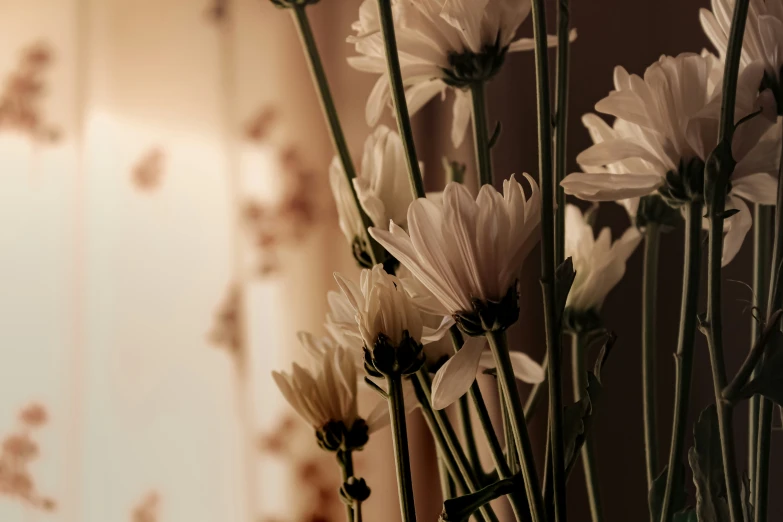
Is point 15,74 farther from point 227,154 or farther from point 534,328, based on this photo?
point 534,328

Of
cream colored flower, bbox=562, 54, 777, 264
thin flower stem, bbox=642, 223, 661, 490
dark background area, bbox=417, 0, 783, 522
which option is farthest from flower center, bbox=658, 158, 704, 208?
dark background area, bbox=417, 0, 783, 522

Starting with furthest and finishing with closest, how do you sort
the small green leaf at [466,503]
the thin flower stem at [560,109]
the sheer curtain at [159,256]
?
the sheer curtain at [159,256] → the thin flower stem at [560,109] → the small green leaf at [466,503]

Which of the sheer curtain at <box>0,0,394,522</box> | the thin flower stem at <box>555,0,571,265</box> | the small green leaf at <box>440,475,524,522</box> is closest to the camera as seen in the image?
the small green leaf at <box>440,475,524,522</box>

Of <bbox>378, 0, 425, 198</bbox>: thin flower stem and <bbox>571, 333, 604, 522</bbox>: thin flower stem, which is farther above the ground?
<bbox>378, 0, 425, 198</bbox>: thin flower stem

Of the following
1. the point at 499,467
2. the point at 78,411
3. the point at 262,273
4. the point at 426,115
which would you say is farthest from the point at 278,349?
the point at 499,467

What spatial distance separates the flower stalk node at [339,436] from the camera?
0.46 m

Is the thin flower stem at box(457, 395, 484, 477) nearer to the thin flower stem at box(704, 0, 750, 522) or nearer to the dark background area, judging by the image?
the thin flower stem at box(704, 0, 750, 522)

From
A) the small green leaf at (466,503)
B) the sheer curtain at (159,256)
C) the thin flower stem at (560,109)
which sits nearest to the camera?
the small green leaf at (466,503)

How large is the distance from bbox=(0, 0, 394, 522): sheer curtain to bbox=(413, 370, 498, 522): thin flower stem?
0.58 metres

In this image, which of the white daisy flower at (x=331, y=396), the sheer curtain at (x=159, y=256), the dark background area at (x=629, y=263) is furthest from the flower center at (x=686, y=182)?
the sheer curtain at (x=159, y=256)

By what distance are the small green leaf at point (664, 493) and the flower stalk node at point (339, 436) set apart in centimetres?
18

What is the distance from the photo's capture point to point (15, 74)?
3.08ft

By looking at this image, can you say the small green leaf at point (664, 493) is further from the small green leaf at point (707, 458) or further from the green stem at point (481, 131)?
the green stem at point (481, 131)

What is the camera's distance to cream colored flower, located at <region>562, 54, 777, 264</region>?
1.33 feet
